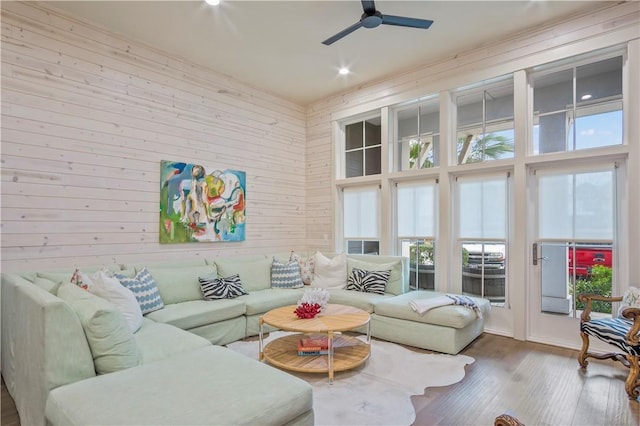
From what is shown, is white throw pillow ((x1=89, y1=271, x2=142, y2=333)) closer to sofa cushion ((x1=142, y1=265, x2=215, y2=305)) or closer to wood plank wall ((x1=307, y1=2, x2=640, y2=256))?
sofa cushion ((x1=142, y1=265, x2=215, y2=305))

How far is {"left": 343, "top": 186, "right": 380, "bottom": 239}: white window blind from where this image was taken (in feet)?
17.3

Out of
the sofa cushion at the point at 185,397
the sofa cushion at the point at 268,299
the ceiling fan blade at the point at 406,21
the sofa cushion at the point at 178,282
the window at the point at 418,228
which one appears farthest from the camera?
the window at the point at 418,228

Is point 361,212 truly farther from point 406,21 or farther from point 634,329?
point 634,329

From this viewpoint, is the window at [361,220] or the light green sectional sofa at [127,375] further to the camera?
the window at [361,220]

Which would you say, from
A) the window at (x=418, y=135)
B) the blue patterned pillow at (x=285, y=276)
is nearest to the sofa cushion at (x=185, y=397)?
the blue patterned pillow at (x=285, y=276)

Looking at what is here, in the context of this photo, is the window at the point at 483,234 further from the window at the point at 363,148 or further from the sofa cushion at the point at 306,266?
the sofa cushion at the point at 306,266

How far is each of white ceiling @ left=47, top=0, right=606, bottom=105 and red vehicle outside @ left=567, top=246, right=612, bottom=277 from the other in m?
2.35

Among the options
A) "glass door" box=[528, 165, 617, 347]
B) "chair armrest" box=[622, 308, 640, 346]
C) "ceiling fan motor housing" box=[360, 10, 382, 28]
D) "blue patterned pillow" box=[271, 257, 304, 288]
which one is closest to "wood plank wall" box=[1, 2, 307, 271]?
"blue patterned pillow" box=[271, 257, 304, 288]

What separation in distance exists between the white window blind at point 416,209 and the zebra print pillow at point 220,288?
236 centimetres

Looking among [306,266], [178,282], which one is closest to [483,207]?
[306,266]

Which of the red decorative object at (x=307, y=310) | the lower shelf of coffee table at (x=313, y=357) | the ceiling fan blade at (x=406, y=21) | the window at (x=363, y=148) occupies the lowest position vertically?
the lower shelf of coffee table at (x=313, y=357)

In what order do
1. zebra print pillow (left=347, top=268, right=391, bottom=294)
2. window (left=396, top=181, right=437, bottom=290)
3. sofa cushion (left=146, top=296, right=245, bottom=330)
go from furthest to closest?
window (left=396, top=181, right=437, bottom=290)
zebra print pillow (left=347, top=268, right=391, bottom=294)
sofa cushion (left=146, top=296, right=245, bottom=330)

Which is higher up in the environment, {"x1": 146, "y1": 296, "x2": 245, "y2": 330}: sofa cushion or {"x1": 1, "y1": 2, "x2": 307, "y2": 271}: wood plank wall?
{"x1": 1, "y1": 2, "x2": 307, "y2": 271}: wood plank wall

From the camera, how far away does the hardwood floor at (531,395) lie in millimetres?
2275
